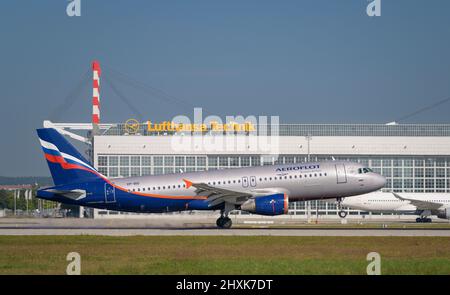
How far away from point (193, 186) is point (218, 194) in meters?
1.93

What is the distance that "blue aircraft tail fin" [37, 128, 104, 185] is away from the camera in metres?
57.8

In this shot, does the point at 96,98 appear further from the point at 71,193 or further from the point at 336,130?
the point at 71,193

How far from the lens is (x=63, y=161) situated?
57.8m

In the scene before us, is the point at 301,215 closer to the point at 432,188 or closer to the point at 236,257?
the point at 432,188

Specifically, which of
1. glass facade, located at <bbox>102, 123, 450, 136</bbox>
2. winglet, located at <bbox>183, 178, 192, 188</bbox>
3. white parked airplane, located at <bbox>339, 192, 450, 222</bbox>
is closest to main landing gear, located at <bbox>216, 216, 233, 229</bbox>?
winglet, located at <bbox>183, 178, 192, 188</bbox>

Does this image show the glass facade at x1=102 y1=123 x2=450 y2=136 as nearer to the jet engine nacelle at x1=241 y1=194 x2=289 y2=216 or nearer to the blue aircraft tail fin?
the blue aircraft tail fin

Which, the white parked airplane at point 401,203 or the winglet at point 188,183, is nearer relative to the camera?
the winglet at point 188,183

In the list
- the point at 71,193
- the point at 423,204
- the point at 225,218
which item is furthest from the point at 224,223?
the point at 423,204

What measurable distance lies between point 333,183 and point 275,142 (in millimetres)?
46040

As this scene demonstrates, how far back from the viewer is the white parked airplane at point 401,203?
293ft

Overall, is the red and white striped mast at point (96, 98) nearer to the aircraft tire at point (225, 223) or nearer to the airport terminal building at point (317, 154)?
the airport terminal building at point (317, 154)

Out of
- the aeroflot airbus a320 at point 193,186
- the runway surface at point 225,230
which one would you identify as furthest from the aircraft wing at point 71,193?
the runway surface at point 225,230

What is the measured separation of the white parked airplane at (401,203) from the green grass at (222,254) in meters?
45.3

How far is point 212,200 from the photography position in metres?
56.8
